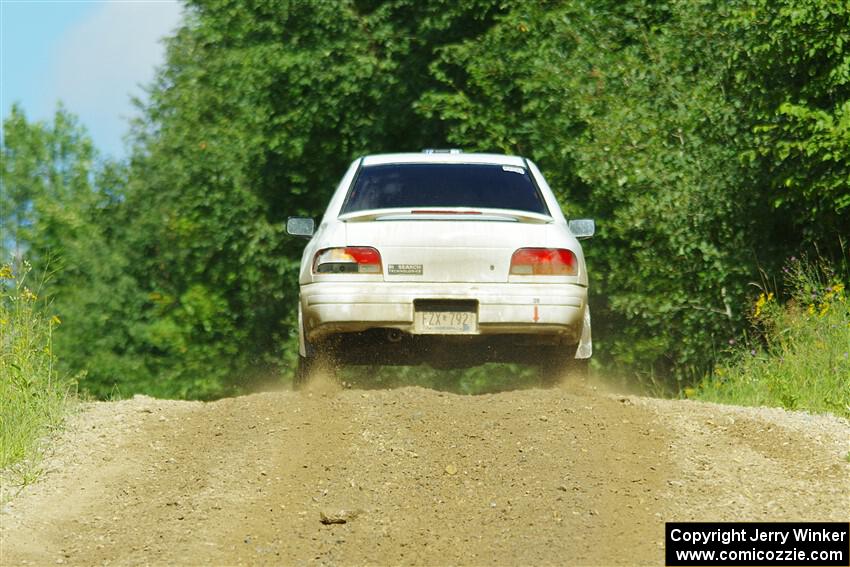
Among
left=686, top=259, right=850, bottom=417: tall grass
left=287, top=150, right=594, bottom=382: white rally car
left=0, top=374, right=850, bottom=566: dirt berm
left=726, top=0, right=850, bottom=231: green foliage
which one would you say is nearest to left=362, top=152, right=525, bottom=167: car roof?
left=287, top=150, right=594, bottom=382: white rally car

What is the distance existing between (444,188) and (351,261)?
1277 mm

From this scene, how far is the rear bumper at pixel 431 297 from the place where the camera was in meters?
9.54

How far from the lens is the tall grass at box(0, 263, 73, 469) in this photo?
8.90 metres

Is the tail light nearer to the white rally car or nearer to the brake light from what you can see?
the white rally car

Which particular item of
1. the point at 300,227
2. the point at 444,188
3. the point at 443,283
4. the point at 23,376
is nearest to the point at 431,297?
the point at 443,283

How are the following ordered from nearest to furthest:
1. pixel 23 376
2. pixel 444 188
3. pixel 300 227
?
pixel 23 376 < pixel 444 188 < pixel 300 227

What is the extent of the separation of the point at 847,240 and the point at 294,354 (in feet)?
43.4

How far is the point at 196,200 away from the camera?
25.4 m

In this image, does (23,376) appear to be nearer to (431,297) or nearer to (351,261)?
(351,261)

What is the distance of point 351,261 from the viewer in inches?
378

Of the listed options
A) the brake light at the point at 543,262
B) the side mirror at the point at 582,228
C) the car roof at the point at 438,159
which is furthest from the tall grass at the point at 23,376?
the side mirror at the point at 582,228

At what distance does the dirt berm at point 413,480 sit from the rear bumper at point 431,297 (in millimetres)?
523

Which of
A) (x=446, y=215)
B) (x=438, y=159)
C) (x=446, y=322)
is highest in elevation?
(x=438, y=159)

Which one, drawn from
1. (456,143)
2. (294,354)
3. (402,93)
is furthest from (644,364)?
(294,354)
